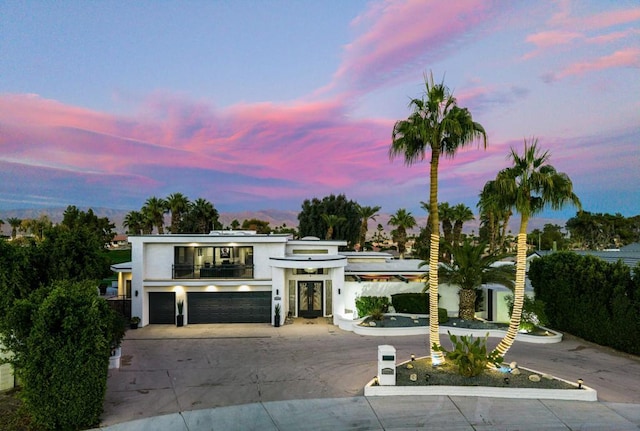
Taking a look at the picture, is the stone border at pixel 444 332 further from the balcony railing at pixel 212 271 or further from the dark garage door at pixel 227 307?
the balcony railing at pixel 212 271

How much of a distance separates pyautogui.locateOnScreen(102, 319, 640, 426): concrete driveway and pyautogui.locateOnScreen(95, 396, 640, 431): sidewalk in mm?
583

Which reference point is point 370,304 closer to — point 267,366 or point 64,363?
point 267,366

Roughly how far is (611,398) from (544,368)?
2.66m

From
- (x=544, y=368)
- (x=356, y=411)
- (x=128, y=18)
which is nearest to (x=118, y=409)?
(x=356, y=411)

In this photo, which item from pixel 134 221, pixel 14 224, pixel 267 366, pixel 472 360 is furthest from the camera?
pixel 14 224

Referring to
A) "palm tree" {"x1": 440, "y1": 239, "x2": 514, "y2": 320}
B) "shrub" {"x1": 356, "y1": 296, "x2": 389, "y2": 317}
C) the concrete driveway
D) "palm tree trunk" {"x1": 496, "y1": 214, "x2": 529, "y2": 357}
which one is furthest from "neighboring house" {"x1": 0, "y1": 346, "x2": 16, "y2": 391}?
"palm tree" {"x1": 440, "y1": 239, "x2": 514, "y2": 320}

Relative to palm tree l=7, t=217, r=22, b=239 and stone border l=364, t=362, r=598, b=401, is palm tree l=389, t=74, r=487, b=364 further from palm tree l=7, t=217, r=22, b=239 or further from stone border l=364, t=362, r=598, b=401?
palm tree l=7, t=217, r=22, b=239

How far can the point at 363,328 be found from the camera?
18.8 m

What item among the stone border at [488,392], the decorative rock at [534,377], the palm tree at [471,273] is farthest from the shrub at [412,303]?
the stone border at [488,392]

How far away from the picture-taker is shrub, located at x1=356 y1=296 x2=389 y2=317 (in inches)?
824

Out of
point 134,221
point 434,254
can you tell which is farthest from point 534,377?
point 134,221

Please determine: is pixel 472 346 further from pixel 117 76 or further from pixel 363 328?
pixel 117 76

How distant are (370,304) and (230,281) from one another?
765 cm

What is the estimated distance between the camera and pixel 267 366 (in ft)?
46.5
